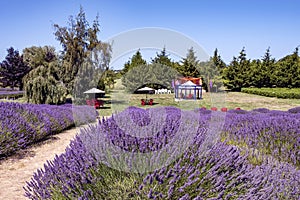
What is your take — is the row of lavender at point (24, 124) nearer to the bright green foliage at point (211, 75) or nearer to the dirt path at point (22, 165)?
the dirt path at point (22, 165)

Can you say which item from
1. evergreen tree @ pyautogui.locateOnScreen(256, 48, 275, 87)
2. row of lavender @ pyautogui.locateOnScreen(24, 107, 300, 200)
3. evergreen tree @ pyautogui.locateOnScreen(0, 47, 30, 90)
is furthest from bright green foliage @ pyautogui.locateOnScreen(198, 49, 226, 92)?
row of lavender @ pyautogui.locateOnScreen(24, 107, 300, 200)

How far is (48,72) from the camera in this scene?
15.4m

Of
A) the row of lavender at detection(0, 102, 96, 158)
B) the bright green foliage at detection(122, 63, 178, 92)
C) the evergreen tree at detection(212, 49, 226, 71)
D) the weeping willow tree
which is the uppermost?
the evergreen tree at detection(212, 49, 226, 71)

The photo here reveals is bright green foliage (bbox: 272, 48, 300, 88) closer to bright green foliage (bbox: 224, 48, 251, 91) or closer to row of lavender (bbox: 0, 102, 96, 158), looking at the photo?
bright green foliage (bbox: 224, 48, 251, 91)

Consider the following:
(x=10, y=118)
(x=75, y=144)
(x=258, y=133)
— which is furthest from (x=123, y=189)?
(x=10, y=118)

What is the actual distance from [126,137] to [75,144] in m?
0.53

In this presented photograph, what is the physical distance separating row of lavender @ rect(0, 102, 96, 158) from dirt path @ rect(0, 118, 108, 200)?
192 mm

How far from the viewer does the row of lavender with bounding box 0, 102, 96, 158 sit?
4.64 m

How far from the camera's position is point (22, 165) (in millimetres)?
4336

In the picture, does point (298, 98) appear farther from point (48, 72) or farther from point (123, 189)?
point (123, 189)

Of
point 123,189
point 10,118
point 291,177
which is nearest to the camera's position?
point 123,189

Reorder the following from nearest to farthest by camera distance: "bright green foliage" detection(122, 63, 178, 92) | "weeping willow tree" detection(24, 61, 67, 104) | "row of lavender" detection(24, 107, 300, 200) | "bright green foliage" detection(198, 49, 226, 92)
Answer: "row of lavender" detection(24, 107, 300, 200) → "weeping willow tree" detection(24, 61, 67, 104) → "bright green foliage" detection(122, 63, 178, 92) → "bright green foliage" detection(198, 49, 226, 92)

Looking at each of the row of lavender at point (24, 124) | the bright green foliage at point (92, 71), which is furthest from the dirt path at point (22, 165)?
the bright green foliage at point (92, 71)

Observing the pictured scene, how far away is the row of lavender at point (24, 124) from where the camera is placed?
4.64m
